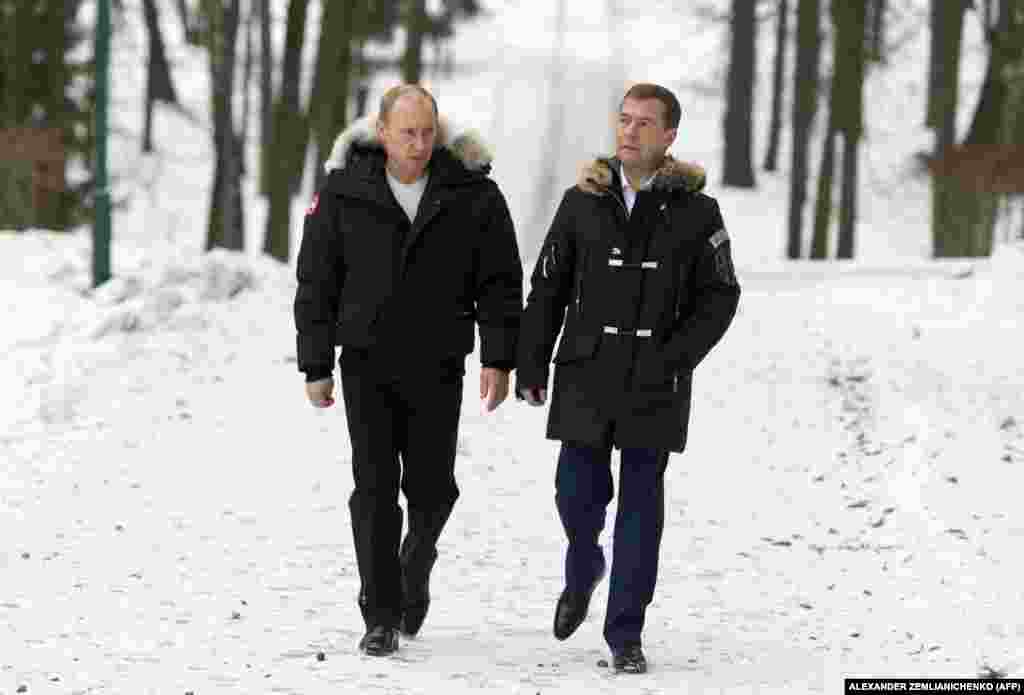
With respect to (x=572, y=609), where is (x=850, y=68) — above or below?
above

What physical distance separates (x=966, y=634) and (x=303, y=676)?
102 inches

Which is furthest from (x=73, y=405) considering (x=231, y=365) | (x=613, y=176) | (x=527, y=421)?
(x=613, y=176)

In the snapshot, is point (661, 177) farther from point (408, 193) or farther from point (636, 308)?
point (408, 193)

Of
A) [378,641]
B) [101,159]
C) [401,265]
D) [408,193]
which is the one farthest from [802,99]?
[378,641]

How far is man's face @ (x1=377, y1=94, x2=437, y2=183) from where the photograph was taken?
656 cm

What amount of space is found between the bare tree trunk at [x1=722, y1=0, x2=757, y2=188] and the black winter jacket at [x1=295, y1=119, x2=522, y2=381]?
2946 centimetres

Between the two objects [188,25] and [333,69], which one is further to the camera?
[188,25]

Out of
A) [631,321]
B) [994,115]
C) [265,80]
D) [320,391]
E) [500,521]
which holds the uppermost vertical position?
[265,80]

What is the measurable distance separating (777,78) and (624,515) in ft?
102

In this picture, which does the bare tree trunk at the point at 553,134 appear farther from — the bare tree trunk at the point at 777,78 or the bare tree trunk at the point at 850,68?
the bare tree trunk at the point at 850,68

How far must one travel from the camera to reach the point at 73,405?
12.4m

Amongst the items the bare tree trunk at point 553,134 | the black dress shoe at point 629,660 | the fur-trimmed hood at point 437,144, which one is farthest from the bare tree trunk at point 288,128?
the black dress shoe at point 629,660

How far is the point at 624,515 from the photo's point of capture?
6.70 metres

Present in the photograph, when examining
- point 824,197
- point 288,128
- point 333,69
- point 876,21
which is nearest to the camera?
point 288,128
